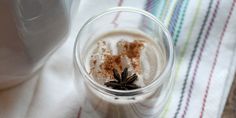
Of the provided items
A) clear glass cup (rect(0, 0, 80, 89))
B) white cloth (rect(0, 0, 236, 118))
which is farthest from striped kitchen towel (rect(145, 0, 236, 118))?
clear glass cup (rect(0, 0, 80, 89))

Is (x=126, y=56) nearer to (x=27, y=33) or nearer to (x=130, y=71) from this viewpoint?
(x=130, y=71)

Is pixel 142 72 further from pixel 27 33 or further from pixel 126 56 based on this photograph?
pixel 27 33

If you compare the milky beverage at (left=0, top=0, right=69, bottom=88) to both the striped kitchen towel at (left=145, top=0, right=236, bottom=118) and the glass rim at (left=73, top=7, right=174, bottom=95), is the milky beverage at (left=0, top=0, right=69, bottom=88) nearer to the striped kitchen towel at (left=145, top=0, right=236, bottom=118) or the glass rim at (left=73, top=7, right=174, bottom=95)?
the glass rim at (left=73, top=7, right=174, bottom=95)

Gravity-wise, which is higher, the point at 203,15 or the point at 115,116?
the point at 203,15

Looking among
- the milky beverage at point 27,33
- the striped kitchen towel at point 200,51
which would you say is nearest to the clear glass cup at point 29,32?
the milky beverage at point 27,33

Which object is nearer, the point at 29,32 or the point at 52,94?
the point at 29,32

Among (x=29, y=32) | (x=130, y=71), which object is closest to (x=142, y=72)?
(x=130, y=71)

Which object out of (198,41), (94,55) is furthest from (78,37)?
(198,41)

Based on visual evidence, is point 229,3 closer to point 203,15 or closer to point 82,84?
point 203,15
